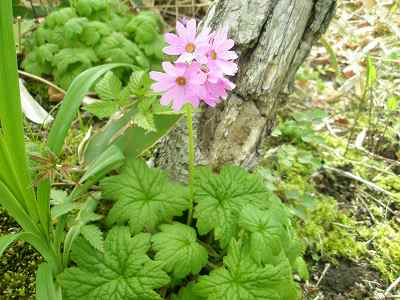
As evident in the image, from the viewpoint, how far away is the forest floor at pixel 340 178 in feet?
5.52

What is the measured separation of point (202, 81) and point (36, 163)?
1.74ft

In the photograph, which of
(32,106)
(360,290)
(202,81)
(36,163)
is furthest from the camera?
(32,106)

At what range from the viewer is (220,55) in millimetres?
1048

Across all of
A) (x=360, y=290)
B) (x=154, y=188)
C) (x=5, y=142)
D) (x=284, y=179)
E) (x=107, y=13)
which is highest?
(x=107, y=13)

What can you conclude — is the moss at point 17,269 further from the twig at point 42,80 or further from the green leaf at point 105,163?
the twig at point 42,80

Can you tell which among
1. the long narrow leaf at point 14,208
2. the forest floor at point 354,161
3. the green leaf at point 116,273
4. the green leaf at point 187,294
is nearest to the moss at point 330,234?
the forest floor at point 354,161

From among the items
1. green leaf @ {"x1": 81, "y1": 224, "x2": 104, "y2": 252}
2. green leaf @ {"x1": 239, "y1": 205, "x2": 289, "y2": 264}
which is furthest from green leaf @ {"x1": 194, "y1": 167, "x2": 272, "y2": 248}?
green leaf @ {"x1": 81, "y1": 224, "x2": 104, "y2": 252}

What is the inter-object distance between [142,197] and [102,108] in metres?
0.28

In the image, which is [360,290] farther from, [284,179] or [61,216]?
[61,216]

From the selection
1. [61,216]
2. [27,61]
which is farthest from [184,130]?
[27,61]

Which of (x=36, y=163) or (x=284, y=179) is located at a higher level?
(x=36, y=163)

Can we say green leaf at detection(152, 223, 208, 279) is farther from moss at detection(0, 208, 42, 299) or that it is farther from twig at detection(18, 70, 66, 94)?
twig at detection(18, 70, 66, 94)

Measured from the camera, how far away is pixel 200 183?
1.31 meters

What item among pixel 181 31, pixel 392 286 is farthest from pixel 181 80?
pixel 392 286
